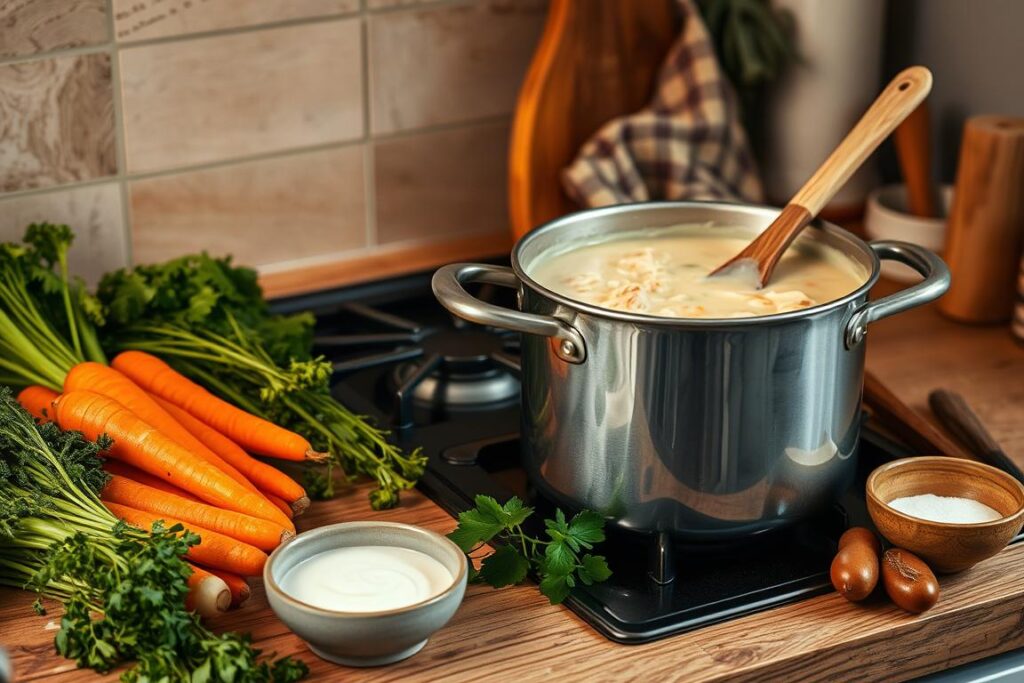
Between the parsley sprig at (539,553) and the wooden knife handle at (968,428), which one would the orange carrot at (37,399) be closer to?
the parsley sprig at (539,553)

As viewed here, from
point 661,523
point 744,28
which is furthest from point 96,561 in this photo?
point 744,28

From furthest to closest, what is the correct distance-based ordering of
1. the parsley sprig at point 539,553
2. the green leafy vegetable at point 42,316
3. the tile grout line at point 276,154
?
the tile grout line at point 276,154 < the green leafy vegetable at point 42,316 < the parsley sprig at point 539,553

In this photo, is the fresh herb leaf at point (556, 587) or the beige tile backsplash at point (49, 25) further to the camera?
the beige tile backsplash at point (49, 25)

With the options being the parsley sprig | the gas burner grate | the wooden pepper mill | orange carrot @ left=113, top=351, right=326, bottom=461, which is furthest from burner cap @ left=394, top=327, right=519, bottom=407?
the wooden pepper mill

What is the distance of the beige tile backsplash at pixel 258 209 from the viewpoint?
60.9 inches

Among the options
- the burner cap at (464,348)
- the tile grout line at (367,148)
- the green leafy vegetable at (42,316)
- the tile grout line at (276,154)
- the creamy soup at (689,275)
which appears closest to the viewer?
the creamy soup at (689,275)

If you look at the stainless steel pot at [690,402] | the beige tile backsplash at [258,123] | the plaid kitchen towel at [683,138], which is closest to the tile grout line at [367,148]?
the beige tile backsplash at [258,123]

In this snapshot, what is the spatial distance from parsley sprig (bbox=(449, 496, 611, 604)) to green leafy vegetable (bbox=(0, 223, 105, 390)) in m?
0.44

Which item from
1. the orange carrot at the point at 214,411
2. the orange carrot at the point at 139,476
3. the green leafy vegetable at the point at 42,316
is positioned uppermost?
the green leafy vegetable at the point at 42,316

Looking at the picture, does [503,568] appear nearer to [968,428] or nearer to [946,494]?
[946,494]

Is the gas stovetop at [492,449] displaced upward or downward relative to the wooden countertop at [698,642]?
upward

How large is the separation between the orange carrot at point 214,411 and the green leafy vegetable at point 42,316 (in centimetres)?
5

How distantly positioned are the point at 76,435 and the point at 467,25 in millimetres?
768

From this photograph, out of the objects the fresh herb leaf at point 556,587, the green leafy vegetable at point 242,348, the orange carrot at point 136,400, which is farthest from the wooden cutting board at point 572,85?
the fresh herb leaf at point 556,587
